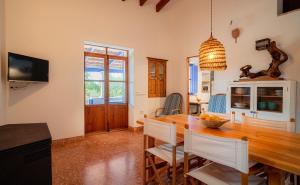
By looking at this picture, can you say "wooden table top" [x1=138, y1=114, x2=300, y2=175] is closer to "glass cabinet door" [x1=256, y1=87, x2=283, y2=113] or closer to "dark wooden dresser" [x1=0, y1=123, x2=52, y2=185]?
"dark wooden dresser" [x1=0, y1=123, x2=52, y2=185]

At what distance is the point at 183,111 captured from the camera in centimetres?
573

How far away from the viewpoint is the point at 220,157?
1.33 meters

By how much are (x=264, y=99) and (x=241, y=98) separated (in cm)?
47

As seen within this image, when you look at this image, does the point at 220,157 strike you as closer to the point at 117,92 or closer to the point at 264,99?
the point at 264,99

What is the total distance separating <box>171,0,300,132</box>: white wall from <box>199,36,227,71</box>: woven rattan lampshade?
234 cm

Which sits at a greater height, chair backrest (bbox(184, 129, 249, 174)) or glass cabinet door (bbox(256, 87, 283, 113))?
glass cabinet door (bbox(256, 87, 283, 113))

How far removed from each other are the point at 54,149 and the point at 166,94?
3479 millimetres

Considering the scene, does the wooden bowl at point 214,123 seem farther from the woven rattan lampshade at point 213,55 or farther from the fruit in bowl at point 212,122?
the woven rattan lampshade at point 213,55

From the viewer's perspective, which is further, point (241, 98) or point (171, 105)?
point (171, 105)

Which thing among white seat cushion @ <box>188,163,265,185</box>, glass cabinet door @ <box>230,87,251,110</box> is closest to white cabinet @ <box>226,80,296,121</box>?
glass cabinet door @ <box>230,87,251,110</box>

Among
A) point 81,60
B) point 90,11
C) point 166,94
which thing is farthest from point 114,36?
point 166,94

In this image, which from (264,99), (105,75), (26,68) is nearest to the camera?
(26,68)

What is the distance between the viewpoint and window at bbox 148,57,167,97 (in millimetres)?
5390

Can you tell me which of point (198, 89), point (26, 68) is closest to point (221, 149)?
point (26, 68)
